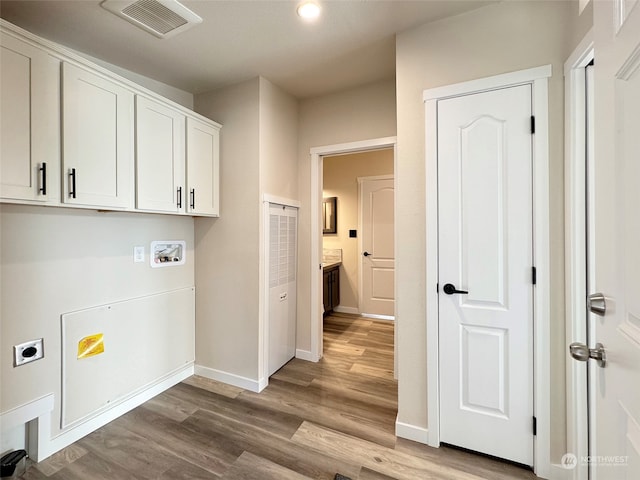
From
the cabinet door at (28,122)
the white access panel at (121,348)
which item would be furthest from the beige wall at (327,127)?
the cabinet door at (28,122)

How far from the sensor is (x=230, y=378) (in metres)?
2.60

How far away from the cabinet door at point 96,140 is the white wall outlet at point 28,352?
34.6 inches

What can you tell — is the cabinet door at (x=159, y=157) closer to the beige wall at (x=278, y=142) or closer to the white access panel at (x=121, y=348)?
the beige wall at (x=278, y=142)

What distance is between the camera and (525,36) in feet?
5.29

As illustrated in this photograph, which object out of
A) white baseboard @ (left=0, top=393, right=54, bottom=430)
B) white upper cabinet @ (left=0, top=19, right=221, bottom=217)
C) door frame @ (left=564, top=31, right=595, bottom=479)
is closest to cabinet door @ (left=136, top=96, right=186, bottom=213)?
white upper cabinet @ (left=0, top=19, right=221, bottom=217)

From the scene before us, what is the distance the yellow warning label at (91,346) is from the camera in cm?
193

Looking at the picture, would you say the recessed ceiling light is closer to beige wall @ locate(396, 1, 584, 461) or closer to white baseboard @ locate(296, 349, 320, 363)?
beige wall @ locate(396, 1, 584, 461)

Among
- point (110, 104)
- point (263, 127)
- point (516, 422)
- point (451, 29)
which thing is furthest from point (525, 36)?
point (110, 104)

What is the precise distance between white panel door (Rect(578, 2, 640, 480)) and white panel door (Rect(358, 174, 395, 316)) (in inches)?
146

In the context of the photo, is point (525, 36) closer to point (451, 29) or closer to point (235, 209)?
point (451, 29)

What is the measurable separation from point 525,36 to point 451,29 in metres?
0.41

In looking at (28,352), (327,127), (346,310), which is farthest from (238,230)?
(346,310)

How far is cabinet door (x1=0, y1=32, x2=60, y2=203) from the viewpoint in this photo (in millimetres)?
1383

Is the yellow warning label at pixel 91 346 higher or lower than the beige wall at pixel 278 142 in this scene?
lower
